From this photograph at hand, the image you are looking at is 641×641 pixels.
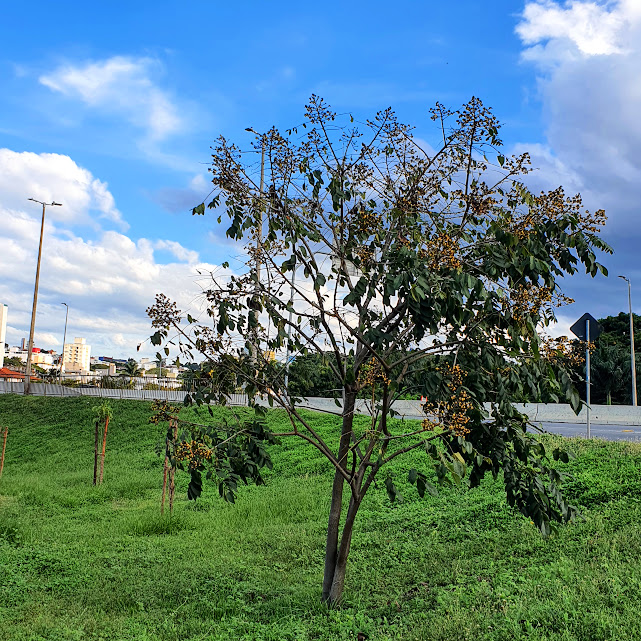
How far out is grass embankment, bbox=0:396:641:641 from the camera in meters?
5.20

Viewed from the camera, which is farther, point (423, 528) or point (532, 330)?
point (423, 528)

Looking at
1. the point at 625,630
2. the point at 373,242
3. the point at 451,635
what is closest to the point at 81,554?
the point at 451,635

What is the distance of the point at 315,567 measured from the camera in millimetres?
7367

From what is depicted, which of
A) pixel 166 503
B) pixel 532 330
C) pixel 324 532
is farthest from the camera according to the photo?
pixel 166 503

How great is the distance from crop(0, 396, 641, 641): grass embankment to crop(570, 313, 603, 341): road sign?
214cm

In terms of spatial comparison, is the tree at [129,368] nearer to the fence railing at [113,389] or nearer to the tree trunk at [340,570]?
the fence railing at [113,389]

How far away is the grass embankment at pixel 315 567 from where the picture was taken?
520cm

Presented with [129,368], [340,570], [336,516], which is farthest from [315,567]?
[129,368]

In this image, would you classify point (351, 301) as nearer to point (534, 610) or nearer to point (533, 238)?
point (533, 238)

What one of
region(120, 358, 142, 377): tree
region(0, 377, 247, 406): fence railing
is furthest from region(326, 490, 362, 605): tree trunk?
region(0, 377, 247, 406): fence railing

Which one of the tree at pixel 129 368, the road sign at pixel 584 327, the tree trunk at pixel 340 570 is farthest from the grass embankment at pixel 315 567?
the tree at pixel 129 368

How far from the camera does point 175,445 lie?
5.25 meters

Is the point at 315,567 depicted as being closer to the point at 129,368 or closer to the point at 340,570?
the point at 340,570

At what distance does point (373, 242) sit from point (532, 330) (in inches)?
66.9
